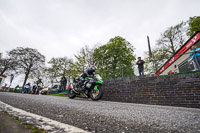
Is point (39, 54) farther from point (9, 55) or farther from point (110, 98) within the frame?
point (110, 98)

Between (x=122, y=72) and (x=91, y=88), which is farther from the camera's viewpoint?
(x=122, y=72)

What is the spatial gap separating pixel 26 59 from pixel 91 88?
2560 cm

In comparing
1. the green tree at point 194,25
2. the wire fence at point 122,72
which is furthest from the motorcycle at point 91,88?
the green tree at point 194,25

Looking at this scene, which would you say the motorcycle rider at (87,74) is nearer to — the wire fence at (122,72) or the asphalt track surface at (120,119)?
the wire fence at (122,72)

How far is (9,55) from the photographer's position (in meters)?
24.6

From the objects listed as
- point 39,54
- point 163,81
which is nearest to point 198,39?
point 163,81

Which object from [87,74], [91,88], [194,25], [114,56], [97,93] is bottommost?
[97,93]

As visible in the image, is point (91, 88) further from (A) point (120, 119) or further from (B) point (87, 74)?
(A) point (120, 119)

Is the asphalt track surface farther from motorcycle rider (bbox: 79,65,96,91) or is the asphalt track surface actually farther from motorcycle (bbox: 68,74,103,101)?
motorcycle rider (bbox: 79,65,96,91)

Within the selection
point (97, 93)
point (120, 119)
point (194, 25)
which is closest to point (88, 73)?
point (97, 93)

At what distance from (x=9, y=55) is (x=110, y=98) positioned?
2786 cm

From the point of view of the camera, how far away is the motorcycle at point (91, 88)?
6066mm

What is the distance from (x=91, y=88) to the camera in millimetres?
6414

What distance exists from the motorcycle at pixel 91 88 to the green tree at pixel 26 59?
933 inches
